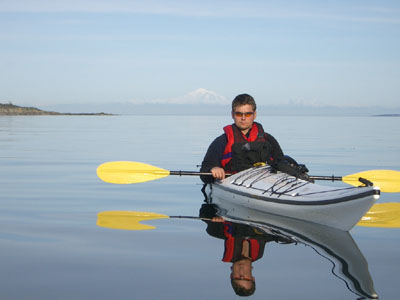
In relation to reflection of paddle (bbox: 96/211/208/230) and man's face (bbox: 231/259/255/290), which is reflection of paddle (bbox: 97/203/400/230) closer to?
reflection of paddle (bbox: 96/211/208/230)

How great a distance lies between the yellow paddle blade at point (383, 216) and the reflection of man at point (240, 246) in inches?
59.9

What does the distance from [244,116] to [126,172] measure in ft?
7.67

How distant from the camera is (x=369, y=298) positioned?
384 cm

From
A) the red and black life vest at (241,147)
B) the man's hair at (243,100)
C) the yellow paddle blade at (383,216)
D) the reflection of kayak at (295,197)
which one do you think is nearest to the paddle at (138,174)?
the yellow paddle blade at (383,216)

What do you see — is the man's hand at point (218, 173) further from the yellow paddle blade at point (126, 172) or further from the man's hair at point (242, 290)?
the man's hair at point (242, 290)

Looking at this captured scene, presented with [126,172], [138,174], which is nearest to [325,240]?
[138,174]

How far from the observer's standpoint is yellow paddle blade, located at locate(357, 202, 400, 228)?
6.75m

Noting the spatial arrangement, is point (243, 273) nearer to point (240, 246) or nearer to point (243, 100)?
point (240, 246)

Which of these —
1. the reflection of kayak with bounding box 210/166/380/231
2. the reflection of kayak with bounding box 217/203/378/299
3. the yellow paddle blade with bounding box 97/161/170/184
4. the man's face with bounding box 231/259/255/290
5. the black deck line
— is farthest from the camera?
the yellow paddle blade with bounding box 97/161/170/184

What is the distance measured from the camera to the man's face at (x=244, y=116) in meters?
8.15

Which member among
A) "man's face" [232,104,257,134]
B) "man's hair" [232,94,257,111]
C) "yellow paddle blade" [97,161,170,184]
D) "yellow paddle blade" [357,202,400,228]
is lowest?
"yellow paddle blade" [357,202,400,228]

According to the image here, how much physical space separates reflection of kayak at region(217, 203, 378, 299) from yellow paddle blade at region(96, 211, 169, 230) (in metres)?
1.02

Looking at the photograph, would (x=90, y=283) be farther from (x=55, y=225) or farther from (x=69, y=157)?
(x=69, y=157)

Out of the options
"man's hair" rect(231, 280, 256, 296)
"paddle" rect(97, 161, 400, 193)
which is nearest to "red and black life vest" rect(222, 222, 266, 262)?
"man's hair" rect(231, 280, 256, 296)
